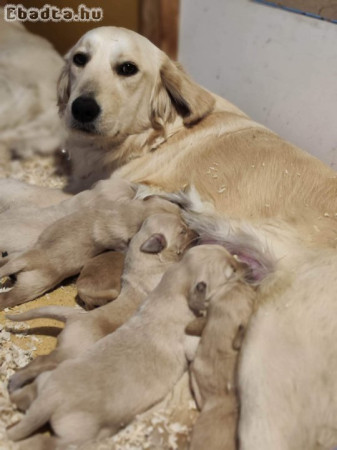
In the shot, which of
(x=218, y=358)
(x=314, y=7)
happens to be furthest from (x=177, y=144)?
(x=218, y=358)

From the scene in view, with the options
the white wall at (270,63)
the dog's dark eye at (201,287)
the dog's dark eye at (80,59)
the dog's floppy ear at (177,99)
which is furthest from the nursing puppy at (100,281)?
the white wall at (270,63)

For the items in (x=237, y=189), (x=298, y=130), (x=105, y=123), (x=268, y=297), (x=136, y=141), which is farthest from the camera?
(x=298, y=130)

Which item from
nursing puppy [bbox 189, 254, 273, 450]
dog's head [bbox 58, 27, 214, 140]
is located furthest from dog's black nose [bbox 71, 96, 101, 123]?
nursing puppy [bbox 189, 254, 273, 450]

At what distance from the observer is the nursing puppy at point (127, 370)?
1.62 metres

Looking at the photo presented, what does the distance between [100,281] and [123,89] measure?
908mm

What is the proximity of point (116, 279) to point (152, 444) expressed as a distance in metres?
0.66

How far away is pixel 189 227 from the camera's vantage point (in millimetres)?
2299

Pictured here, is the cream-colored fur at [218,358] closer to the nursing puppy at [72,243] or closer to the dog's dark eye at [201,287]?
the dog's dark eye at [201,287]

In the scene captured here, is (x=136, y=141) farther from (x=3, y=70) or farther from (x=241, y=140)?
(x=3, y=70)

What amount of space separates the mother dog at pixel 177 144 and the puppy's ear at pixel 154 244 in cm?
33

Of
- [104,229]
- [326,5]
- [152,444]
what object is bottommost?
[152,444]

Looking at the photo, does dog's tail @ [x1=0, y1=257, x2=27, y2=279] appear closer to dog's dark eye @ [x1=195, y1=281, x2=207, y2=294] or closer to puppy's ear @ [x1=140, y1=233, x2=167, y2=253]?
puppy's ear @ [x1=140, y1=233, x2=167, y2=253]

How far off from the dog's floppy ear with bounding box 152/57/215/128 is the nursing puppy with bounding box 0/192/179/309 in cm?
53

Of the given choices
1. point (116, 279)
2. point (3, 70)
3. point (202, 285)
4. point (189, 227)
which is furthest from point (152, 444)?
point (3, 70)
